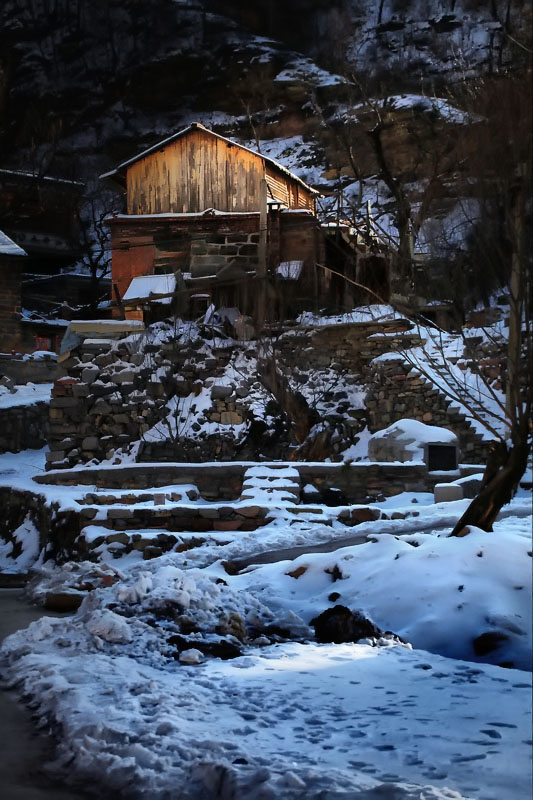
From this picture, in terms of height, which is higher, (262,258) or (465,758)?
(262,258)

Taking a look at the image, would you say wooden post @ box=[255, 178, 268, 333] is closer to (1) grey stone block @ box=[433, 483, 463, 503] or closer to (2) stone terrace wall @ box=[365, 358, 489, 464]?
(2) stone terrace wall @ box=[365, 358, 489, 464]

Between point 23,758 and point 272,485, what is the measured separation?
6504 millimetres

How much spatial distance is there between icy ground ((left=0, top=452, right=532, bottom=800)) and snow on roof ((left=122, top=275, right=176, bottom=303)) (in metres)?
14.0

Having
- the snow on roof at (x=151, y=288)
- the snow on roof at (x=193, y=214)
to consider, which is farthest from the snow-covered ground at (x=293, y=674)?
the snow on roof at (x=193, y=214)

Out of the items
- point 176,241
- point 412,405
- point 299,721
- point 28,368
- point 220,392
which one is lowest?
point 299,721

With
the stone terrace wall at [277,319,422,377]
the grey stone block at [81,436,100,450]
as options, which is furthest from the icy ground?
the stone terrace wall at [277,319,422,377]

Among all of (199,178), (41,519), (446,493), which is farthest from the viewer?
(199,178)

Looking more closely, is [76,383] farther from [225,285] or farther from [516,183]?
[516,183]

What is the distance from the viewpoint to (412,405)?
51.1 feet

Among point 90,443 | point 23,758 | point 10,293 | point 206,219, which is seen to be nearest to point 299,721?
point 23,758

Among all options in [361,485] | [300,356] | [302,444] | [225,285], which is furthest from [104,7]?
[361,485]

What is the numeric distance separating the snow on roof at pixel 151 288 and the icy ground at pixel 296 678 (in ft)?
46.0

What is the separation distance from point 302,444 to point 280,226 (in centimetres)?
917

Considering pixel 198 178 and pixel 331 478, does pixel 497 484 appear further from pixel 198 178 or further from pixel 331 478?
pixel 198 178
